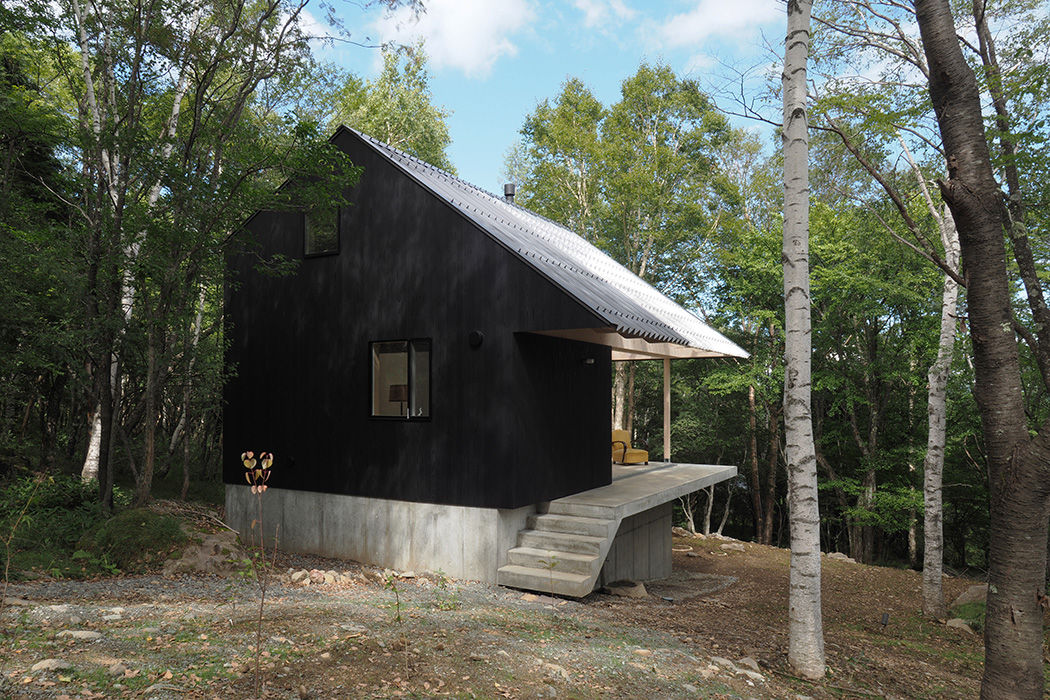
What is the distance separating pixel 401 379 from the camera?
9047 millimetres

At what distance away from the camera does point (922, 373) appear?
16.8 meters

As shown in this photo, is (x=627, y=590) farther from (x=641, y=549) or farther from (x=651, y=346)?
(x=651, y=346)

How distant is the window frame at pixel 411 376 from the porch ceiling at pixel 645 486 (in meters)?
2.25

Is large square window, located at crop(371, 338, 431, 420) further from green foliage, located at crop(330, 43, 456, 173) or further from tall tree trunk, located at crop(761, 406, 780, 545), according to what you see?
tall tree trunk, located at crop(761, 406, 780, 545)

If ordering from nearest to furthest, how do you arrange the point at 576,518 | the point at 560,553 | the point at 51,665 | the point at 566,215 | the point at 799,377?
the point at 51,665 → the point at 799,377 → the point at 560,553 → the point at 576,518 → the point at 566,215

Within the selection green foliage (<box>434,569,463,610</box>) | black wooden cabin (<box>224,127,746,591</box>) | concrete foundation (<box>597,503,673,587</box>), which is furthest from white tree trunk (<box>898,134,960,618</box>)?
green foliage (<box>434,569,463,610</box>)

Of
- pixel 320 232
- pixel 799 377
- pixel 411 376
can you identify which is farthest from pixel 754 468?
pixel 799 377

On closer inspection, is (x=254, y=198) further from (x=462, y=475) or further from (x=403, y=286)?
(x=462, y=475)

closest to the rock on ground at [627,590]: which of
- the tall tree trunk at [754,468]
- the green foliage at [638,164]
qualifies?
the green foliage at [638,164]

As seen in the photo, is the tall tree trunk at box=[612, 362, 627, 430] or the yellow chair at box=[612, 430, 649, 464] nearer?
the yellow chair at box=[612, 430, 649, 464]

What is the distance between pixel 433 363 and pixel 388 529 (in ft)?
7.95

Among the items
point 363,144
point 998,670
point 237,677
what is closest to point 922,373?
point 998,670

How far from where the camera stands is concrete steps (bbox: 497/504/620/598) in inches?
284

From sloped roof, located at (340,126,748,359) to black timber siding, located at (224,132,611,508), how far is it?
0.16 metres
